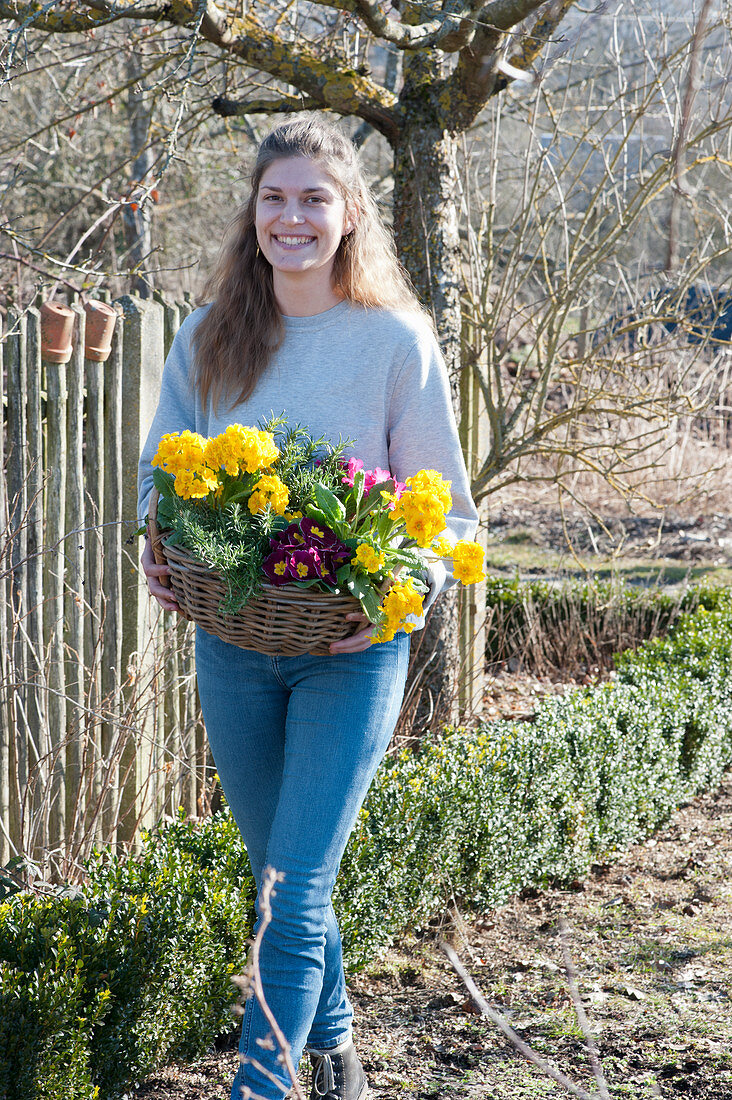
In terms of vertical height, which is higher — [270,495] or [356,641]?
[270,495]

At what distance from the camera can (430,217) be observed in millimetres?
3699

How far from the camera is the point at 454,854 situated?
124 inches

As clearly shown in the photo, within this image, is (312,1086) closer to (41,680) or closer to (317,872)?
(317,872)

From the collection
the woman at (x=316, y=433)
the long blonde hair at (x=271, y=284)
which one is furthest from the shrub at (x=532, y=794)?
the long blonde hair at (x=271, y=284)

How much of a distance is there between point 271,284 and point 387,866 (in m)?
Answer: 1.76

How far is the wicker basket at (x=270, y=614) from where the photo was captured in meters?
1.75

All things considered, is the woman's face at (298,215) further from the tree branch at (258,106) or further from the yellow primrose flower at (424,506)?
the tree branch at (258,106)

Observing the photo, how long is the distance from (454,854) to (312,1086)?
1.04 m

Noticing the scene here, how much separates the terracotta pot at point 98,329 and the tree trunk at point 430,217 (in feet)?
4.19

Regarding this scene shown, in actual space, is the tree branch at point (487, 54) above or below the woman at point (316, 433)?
above

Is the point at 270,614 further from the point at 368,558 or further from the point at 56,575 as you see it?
the point at 56,575

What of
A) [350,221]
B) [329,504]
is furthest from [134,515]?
[329,504]

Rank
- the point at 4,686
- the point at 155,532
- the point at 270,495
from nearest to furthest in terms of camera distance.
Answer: the point at 270,495, the point at 155,532, the point at 4,686

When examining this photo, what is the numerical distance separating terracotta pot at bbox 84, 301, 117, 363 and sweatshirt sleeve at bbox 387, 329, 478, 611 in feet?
4.06
